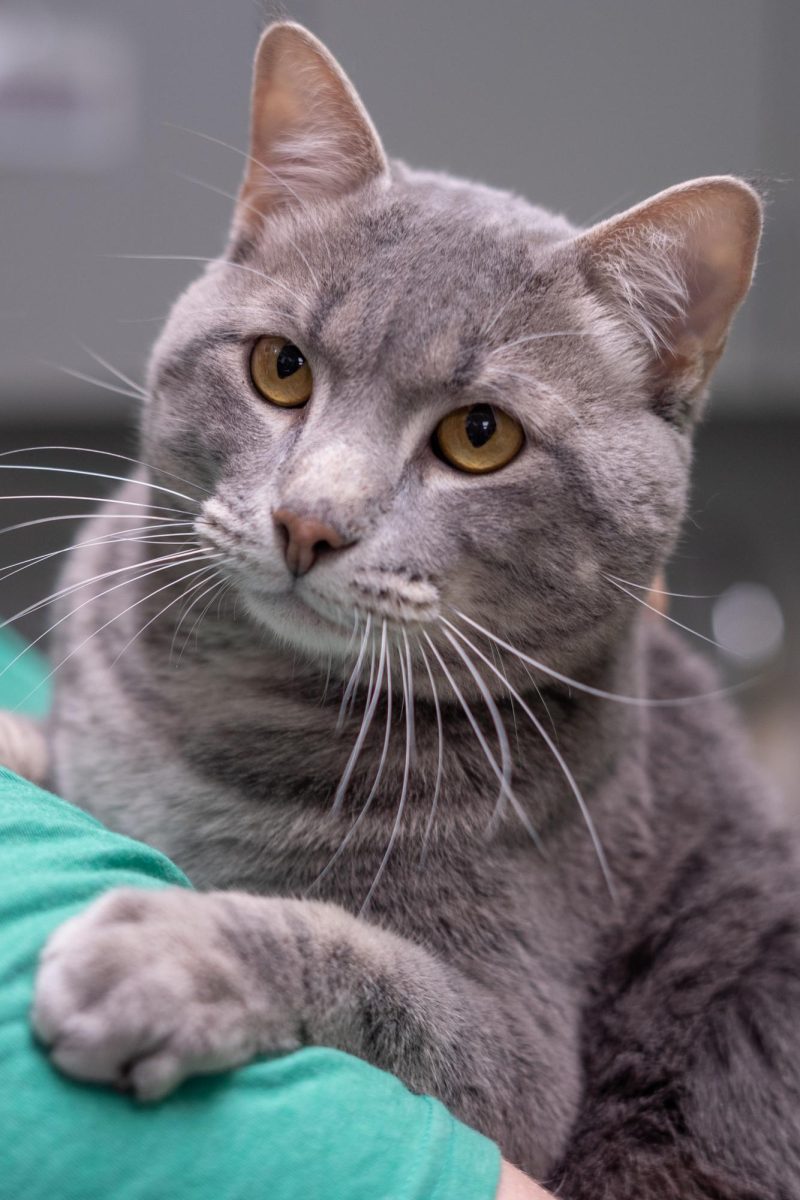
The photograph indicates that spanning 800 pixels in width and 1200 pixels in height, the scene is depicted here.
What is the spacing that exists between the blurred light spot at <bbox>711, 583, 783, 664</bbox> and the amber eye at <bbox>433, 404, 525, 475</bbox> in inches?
75.1

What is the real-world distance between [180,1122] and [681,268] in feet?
2.76

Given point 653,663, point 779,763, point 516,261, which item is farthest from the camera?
point 779,763

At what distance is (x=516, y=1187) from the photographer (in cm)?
81

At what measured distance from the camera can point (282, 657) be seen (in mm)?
1094

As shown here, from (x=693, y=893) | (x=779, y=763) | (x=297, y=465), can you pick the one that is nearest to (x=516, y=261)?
(x=297, y=465)

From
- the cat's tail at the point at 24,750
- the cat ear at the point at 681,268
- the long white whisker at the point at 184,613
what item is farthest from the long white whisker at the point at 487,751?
the cat's tail at the point at 24,750

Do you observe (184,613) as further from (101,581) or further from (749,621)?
(749,621)

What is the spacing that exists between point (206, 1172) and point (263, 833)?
37 cm

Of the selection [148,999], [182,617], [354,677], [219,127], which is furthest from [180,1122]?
[219,127]

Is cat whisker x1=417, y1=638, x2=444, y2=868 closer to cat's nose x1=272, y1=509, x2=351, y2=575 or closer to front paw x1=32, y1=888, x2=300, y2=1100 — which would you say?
cat's nose x1=272, y1=509, x2=351, y2=575

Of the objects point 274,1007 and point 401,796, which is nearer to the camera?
point 274,1007

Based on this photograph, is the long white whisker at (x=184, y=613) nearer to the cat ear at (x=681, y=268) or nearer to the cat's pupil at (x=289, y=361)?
the cat's pupil at (x=289, y=361)

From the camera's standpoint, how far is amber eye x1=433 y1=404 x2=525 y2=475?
1.00 metres

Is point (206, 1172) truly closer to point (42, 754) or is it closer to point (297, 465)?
point (297, 465)
